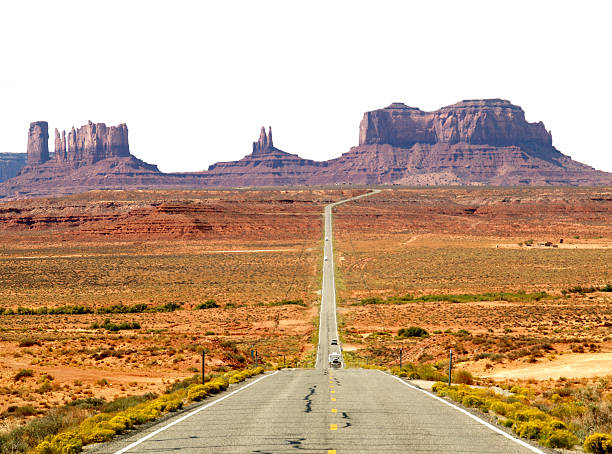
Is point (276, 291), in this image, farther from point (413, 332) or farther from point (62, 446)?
→ point (62, 446)

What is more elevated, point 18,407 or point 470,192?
point 470,192

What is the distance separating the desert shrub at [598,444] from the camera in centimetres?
988

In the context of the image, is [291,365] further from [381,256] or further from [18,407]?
[381,256]

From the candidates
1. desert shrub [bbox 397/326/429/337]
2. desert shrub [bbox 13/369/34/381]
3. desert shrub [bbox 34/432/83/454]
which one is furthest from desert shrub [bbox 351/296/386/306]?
desert shrub [bbox 34/432/83/454]

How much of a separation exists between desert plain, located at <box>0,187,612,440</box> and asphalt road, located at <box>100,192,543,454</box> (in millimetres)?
8387

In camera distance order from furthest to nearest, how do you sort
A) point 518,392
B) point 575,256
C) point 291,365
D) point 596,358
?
1. point 575,256
2. point 291,365
3. point 596,358
4. point 518,392

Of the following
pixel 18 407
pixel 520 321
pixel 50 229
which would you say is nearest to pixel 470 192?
pixel 50 229

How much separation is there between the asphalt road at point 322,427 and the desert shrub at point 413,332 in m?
24.4

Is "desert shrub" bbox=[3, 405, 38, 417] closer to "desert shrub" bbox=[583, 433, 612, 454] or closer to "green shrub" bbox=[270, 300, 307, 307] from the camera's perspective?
"desert shrub" bbox=[583, 433, 612, 454]

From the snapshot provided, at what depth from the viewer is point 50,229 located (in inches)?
5423

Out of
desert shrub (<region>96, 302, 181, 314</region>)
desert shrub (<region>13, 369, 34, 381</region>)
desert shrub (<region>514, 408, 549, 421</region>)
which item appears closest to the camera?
desert shrub (<region>514, 408, 549, 421</region>)

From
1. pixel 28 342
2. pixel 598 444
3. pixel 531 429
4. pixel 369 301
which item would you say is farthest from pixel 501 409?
pixel 369 301

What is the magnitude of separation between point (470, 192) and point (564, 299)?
138814 millimetres

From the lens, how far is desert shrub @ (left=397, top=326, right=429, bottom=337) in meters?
41.3
